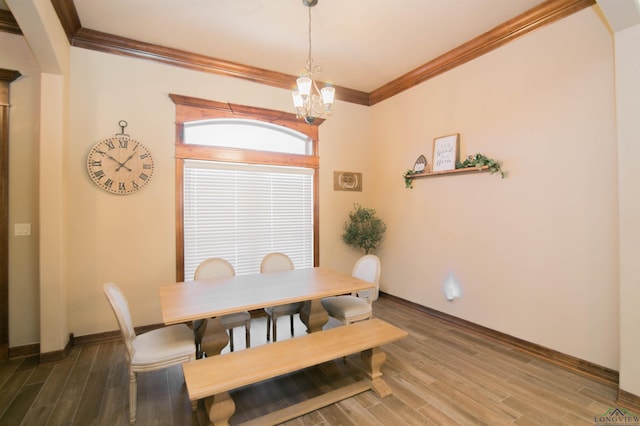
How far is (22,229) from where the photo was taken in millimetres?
2855

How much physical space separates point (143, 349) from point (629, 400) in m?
3.42

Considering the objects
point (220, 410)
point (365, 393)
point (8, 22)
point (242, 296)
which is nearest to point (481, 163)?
point (365, 393)

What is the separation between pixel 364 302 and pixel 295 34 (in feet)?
9.67

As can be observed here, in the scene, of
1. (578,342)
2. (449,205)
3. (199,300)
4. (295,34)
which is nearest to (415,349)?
(578,342)

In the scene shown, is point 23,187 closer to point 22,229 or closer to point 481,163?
point 22,229

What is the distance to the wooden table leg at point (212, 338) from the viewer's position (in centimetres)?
224

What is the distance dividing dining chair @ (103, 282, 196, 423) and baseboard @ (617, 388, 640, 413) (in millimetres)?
3041

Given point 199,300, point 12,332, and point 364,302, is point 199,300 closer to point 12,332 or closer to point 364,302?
point 364,302

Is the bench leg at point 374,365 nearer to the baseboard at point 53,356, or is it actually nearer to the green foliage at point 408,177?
the green foliage at point 408,177

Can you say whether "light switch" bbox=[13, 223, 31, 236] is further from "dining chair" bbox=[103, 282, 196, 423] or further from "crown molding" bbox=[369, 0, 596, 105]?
"crown molding" bbox=[369, 0, 596, 105]

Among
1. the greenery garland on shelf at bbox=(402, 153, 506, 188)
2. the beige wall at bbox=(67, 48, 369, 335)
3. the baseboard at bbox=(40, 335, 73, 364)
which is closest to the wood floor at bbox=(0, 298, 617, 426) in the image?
the baseboard at bbox=(40, 335, 73, 364)

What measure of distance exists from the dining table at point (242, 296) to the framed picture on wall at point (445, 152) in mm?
1922

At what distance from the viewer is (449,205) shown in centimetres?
368

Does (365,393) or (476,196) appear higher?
(476,196)
